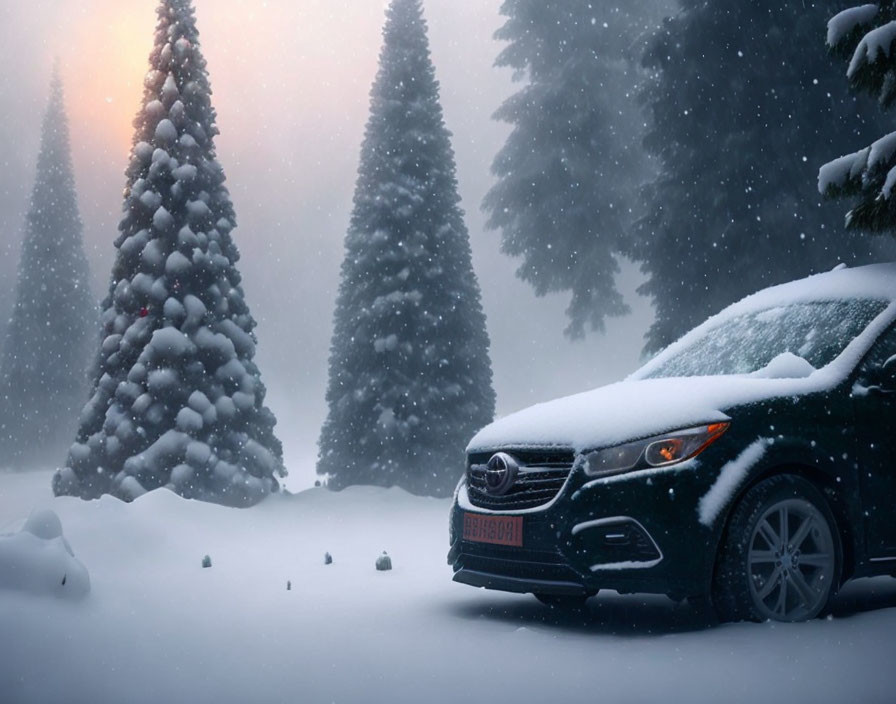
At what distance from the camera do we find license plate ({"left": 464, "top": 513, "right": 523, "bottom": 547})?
5555 millimetres

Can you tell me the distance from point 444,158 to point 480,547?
688 inches

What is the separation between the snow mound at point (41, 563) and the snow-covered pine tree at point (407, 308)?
579 inches

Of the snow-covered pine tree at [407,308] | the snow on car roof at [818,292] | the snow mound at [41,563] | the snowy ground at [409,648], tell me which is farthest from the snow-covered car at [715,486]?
the snow-covered pine tree at [407,308]

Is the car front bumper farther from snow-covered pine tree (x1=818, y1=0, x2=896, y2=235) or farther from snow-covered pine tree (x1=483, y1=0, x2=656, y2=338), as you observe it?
snow-covered pine tree (x1=483, y1=0, x2=656, y2=338)

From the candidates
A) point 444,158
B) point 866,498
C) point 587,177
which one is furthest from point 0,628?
point 587,177

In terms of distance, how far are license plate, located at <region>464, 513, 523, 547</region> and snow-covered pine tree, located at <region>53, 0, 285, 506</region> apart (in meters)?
10.9

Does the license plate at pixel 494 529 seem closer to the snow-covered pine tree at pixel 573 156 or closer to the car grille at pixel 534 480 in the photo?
the car grille at pixel 534 480

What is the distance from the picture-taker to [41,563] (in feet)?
18.3

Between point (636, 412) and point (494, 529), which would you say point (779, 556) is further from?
point (494, 529)

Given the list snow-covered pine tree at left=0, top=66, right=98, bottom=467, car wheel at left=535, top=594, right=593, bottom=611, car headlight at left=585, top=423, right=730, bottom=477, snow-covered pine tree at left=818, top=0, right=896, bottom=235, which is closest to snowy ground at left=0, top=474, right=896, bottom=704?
car wheel at left=535, top=594, right=593, bottom=611

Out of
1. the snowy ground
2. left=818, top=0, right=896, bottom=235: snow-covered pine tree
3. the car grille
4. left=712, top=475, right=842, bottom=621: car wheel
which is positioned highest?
left=818, top=0, right=896, bottom=235: snow-covered pine tree

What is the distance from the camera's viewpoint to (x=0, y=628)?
16.0ft

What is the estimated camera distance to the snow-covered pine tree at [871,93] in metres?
7.97

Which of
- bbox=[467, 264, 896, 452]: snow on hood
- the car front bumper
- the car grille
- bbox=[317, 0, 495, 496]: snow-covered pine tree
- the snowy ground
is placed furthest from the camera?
bbox=[317, 0, 495, 496]: snow-covered pine tree
